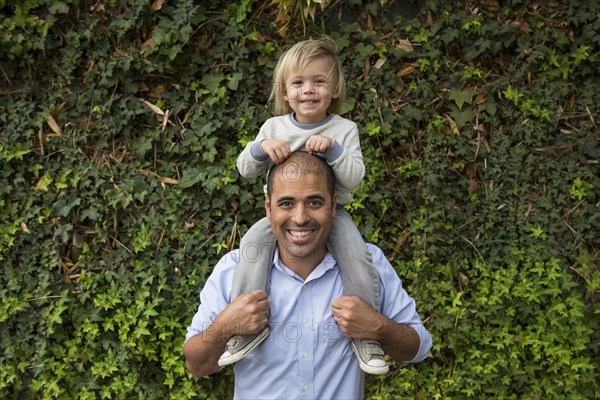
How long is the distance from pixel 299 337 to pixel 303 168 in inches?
28.2

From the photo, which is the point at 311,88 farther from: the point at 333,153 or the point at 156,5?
the point at 156,5

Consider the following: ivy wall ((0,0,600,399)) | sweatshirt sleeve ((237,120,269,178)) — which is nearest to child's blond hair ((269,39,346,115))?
sweatshirt sleeve ((237,120,269,178))

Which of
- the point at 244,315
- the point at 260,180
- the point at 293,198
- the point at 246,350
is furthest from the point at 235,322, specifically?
the point at 260,180

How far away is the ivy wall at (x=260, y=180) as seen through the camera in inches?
226

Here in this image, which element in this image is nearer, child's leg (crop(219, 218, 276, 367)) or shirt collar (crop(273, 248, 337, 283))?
child's leg (crop(219, 218, 276, 367))

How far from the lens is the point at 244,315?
3121 millimetres

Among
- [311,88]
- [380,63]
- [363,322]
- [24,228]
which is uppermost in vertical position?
[311,88]

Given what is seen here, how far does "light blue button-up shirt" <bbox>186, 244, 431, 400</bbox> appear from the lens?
3.30 metres

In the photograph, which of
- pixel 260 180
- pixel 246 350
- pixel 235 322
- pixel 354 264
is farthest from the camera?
pixel 260 180

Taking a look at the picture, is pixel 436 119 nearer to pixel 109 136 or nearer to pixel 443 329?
pixel 443 329

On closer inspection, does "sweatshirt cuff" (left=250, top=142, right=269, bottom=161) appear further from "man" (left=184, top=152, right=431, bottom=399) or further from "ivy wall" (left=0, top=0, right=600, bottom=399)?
"ivy wall" (left=0, top=0, right=600, bottom=399)

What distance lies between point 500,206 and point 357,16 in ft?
5.86

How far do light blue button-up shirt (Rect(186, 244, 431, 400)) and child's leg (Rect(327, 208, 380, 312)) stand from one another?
8 cm

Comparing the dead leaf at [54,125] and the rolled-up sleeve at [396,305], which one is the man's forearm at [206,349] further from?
the dead leaf at [54,125]
